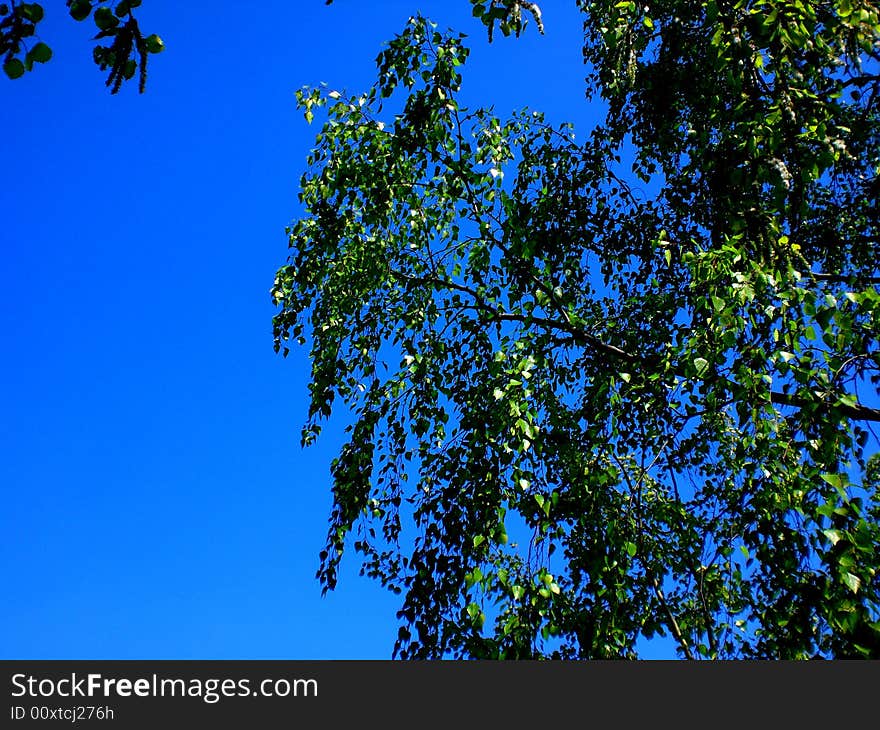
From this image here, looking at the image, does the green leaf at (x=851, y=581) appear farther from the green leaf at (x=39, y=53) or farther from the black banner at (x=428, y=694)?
the green leaf at (x=39, y=53)

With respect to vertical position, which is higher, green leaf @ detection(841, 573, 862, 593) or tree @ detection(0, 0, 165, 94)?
tree @ detection(0, 0, 165, 94)

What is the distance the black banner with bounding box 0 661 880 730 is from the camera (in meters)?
3.47

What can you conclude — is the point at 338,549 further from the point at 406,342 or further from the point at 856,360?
the point at 856,360

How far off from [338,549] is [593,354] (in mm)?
2772

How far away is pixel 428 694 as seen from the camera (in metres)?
3.63

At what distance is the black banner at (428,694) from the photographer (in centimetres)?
347

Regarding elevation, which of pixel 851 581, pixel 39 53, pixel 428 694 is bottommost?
pixel 428 694

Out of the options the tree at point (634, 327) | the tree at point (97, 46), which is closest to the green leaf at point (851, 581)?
the tree at point (634, 327)

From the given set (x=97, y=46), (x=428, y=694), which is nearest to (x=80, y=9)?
(x=97, y=46)

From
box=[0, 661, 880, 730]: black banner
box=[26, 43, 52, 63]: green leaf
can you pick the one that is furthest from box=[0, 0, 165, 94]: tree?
box=[0, 661, 880, 730]: black banner

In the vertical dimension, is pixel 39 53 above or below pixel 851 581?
above

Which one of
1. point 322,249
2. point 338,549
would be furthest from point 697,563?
point 322,249

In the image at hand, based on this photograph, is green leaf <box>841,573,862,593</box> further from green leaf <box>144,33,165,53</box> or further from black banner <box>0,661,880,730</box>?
green leaf <box>144,33,165,53</box>

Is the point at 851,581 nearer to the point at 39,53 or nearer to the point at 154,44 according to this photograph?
the point at 154,44
